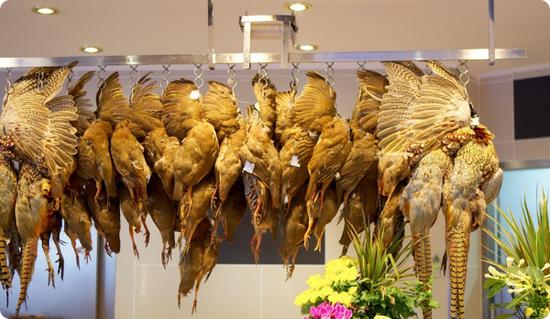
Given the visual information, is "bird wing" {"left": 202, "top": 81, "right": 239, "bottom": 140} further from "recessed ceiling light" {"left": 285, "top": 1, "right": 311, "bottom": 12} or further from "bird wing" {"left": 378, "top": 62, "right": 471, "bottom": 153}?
"recessed ceiling light" {"left": 285, "top": 1, "right": 311, "bottom": 12}

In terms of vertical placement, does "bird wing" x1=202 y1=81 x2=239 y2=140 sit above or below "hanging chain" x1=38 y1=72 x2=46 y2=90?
below

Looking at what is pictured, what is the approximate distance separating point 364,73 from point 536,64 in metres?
2.72

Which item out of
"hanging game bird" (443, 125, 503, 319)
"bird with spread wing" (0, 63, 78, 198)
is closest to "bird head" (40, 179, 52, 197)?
"bird with spread wing" (0, 63, 78, 198)

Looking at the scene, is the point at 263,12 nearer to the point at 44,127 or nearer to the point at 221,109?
the point at 221,109

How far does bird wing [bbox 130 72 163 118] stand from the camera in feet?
9.04

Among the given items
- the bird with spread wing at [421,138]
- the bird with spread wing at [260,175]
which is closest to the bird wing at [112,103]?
the bird with spread wing at [260,175]

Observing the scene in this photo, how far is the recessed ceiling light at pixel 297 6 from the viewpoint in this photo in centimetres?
362

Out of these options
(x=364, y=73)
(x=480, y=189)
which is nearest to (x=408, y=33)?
(x=364, y=73)

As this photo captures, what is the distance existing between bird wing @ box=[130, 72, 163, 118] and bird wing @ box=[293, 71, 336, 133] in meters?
0.55

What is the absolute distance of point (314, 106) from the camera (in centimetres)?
261

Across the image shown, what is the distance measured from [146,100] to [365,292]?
112 centimetres

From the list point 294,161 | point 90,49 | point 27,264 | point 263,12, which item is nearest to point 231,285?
point 90,49

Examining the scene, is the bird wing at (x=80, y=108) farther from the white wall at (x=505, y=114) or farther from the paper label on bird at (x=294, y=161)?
the white wall at (x=505, y=114)

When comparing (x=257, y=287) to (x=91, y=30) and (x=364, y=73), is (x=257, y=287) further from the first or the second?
(x=364, y=73)
